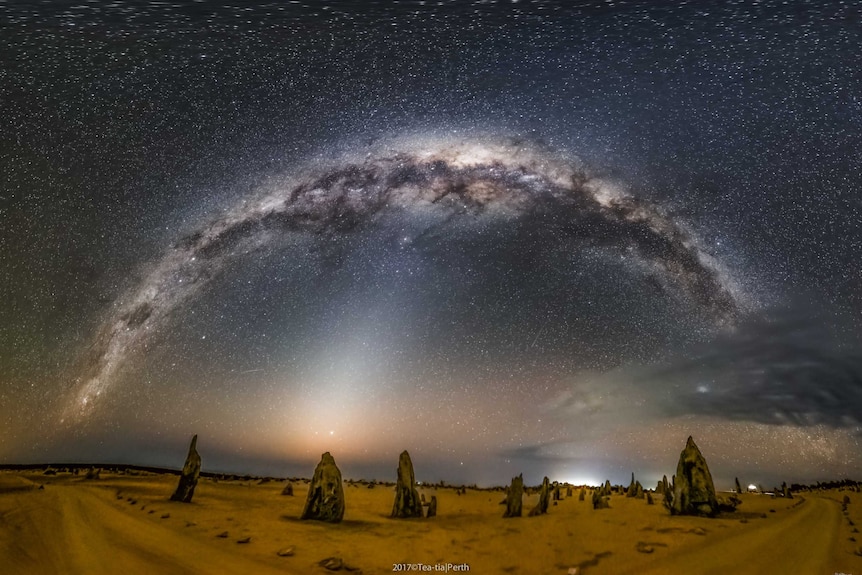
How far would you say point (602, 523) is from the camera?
21938 mm

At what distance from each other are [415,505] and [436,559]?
9.93 meters

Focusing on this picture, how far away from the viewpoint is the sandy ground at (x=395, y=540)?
42.7 ft

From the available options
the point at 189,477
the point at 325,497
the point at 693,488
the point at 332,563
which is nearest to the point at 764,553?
the point at 693,488

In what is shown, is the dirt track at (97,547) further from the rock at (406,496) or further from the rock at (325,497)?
the rock at (406,496)

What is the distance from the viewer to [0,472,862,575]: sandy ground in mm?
13016

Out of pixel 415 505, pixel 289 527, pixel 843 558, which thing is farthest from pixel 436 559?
pixel 843 558

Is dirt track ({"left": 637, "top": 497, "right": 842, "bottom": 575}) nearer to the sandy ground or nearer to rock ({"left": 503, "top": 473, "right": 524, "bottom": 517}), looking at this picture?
the sandy ground

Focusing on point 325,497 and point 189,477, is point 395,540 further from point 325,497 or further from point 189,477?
point 189,477

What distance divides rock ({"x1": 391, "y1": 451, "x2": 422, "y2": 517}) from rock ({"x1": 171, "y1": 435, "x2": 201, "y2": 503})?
11.7 metres

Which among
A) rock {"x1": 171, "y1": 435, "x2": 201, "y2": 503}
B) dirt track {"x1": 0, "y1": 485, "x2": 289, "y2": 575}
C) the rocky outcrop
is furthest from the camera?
the rocky outcrop

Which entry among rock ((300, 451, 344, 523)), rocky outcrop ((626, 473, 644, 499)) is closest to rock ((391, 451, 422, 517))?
rock ((300, 451, 344, 523))

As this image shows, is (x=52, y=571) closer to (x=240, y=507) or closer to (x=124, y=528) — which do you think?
(x=124, y=528)

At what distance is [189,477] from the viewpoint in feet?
87.4

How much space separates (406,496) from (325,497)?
4.70 meters
